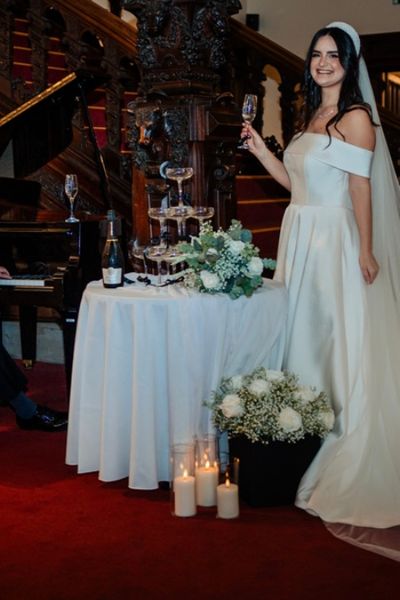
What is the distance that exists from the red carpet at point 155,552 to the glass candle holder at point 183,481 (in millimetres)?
49

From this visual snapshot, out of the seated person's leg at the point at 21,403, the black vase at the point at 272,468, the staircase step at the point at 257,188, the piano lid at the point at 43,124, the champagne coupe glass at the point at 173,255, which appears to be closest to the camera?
the black vase at the point at 272,468

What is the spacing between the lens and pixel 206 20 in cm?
504

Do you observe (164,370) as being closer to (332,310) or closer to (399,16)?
(332,310)

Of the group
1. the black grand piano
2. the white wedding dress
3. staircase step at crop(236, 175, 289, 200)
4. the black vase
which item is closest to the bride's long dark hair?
the white wedding dress

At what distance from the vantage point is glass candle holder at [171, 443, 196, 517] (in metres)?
3.73

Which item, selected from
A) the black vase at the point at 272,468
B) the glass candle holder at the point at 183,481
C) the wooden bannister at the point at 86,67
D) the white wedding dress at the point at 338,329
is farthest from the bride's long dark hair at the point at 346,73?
the wooden bannister at the point at 86,67

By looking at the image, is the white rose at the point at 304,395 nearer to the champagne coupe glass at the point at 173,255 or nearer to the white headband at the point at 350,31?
the champagne coupe glass at the point at 173,255

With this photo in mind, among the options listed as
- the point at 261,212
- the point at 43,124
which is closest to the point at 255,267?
the point at 43,124

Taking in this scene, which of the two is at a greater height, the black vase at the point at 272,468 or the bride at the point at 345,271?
the bride at the point at 345,271

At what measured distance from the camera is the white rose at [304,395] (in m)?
3.86

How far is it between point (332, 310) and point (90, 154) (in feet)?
10.3

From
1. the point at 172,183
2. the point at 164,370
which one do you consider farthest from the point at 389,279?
the point at 172,183

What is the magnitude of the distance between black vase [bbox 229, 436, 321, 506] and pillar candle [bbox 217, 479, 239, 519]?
0.12m

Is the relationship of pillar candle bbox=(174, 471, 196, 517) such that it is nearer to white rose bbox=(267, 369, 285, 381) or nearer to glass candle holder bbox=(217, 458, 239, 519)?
glass candle holder bbox=(217, 458, 239, 519)
